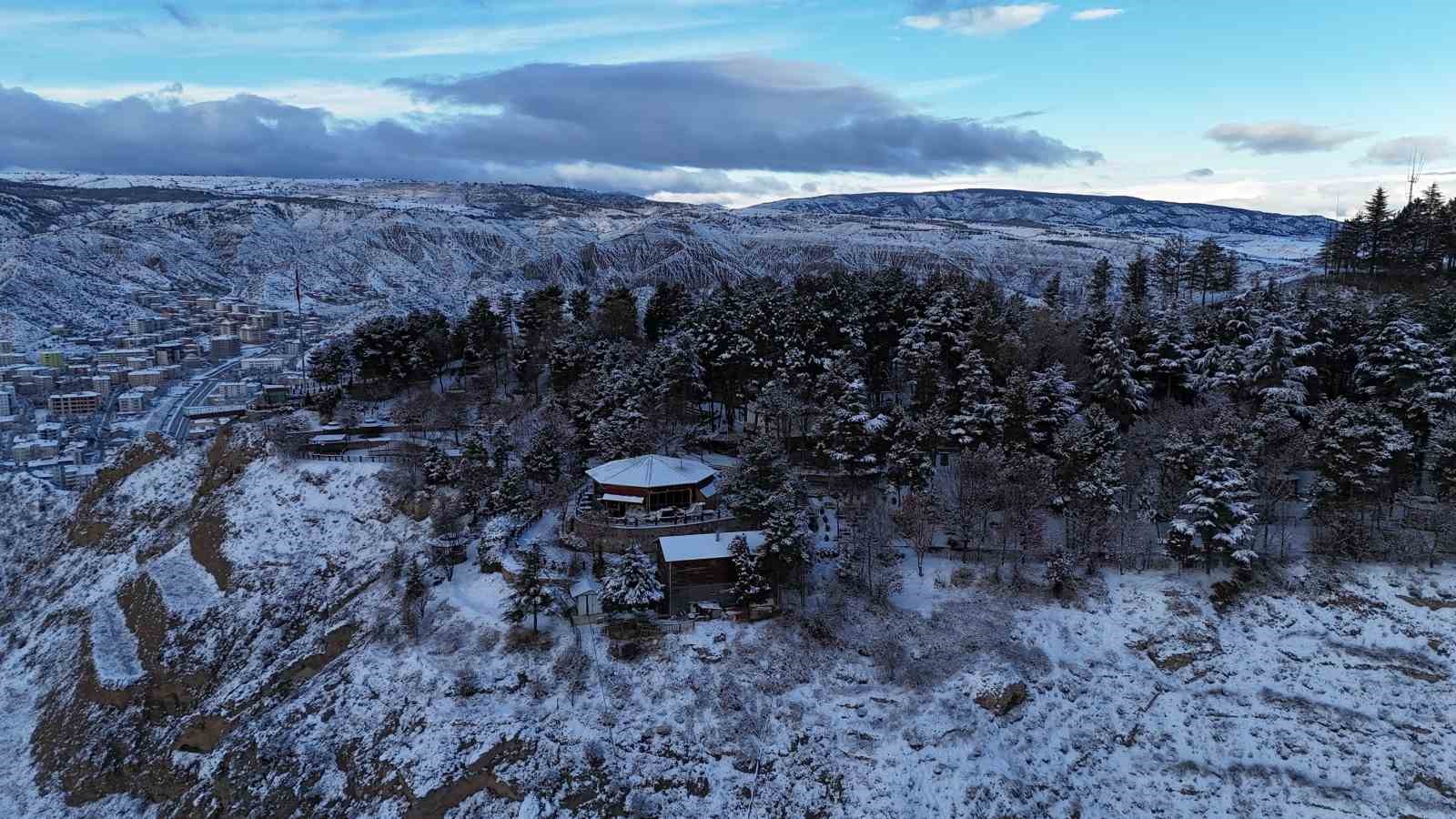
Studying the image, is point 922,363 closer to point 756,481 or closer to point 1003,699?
point 756,481

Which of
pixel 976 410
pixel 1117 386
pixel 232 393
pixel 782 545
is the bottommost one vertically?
pixel 232 393

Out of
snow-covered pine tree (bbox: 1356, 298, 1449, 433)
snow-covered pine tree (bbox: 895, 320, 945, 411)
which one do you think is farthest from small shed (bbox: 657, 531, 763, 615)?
snow-covered pine tree (bbox: 1356, 298, 1449, 433)

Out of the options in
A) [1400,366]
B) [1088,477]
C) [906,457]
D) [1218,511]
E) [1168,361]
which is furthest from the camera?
[1168,361]

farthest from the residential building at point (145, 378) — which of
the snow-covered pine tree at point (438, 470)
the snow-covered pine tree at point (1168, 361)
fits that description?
the snow-covered pine tree at point (1168, 361)

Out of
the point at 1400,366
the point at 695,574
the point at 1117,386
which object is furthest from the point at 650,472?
the point at 1400,366

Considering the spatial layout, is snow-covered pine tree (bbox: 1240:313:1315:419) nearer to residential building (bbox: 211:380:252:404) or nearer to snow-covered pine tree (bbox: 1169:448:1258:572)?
snow-covered pine tree (bbox: 1169:448:1258:572)

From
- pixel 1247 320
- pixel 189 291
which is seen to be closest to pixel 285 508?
pixel 1247 320

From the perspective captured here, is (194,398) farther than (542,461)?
Yes
